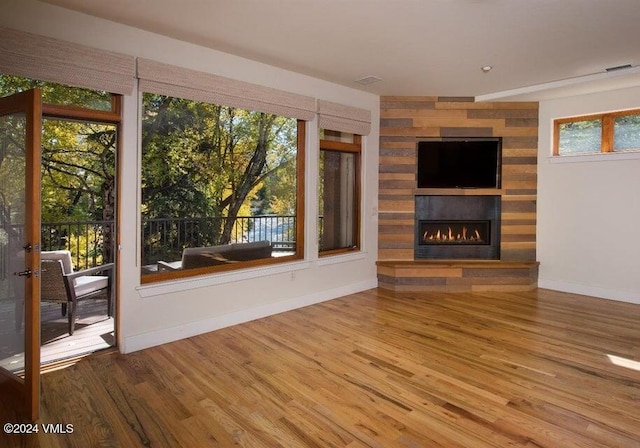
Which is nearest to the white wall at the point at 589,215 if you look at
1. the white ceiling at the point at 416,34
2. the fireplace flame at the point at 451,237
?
the white ceiling at the point at 416,34

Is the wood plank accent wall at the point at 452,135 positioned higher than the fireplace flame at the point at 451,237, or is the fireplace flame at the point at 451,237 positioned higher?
the wood plank accent wall at the point at 452,135

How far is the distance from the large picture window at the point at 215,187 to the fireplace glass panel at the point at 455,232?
2.08 m

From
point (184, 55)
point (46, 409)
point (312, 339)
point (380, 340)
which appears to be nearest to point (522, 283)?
point (380, 340)

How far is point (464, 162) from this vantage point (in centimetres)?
547

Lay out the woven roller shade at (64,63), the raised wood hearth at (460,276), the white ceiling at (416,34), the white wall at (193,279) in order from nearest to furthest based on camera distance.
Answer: the woven roller shade at (64,63) → the white ceiling at (416,34) → the white wall at (193,279) → the raised wood hearth at (460,276)

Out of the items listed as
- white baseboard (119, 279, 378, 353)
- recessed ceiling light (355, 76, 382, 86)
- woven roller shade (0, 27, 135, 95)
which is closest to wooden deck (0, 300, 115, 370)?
white baseboard (119, 279, 378, 353)

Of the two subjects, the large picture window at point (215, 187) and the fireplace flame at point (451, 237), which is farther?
the fireplace flame at point (451, 237)

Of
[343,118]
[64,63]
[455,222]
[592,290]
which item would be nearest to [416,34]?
[343,118]

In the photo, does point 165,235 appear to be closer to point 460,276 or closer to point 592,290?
point 460,276

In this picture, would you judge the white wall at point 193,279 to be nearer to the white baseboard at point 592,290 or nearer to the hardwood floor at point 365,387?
the hardwood floor at point 365,387

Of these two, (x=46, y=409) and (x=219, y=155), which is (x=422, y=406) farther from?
(x=219, y=155)

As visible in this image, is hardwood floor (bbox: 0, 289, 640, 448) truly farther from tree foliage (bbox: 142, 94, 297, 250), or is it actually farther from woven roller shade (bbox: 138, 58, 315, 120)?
woven roller shade (bbox: 138, 58, 315, 120)

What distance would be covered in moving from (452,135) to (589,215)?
207 centimetres

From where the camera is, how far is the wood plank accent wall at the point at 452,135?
541cm
